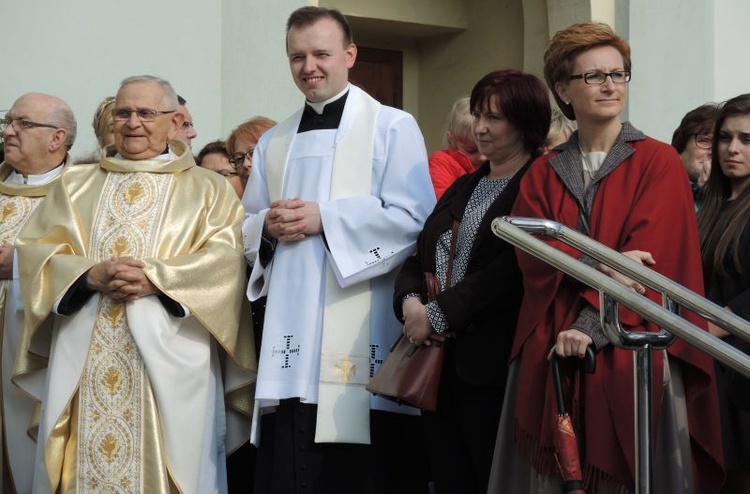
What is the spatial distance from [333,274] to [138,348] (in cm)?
87

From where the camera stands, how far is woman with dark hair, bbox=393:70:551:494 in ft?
15.0

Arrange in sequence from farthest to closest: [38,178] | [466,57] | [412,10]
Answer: [466,57], [412,10], [38,178]

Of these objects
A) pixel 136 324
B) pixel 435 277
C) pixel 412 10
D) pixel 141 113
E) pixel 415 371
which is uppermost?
pixel 412 10

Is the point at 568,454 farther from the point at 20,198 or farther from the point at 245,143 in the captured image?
the point at 20,198

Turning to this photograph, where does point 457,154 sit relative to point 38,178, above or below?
above

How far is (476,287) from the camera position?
4566 millimetres

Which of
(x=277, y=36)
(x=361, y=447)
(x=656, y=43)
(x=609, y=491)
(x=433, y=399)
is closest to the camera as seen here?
(x=609, y=491)

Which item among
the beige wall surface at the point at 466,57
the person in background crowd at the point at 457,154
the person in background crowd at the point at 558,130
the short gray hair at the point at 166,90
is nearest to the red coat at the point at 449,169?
the person in background crowd at the point at 457,154

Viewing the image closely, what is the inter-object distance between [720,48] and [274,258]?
206 inches

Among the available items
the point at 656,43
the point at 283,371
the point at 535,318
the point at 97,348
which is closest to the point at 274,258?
the point at 283,371

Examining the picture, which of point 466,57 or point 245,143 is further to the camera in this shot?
point 466,57

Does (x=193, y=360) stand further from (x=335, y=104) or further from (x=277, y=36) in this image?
(x=277, y=36)

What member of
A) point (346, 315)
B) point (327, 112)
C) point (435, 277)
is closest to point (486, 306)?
point (435, 277)

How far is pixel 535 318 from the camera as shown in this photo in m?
4.25
